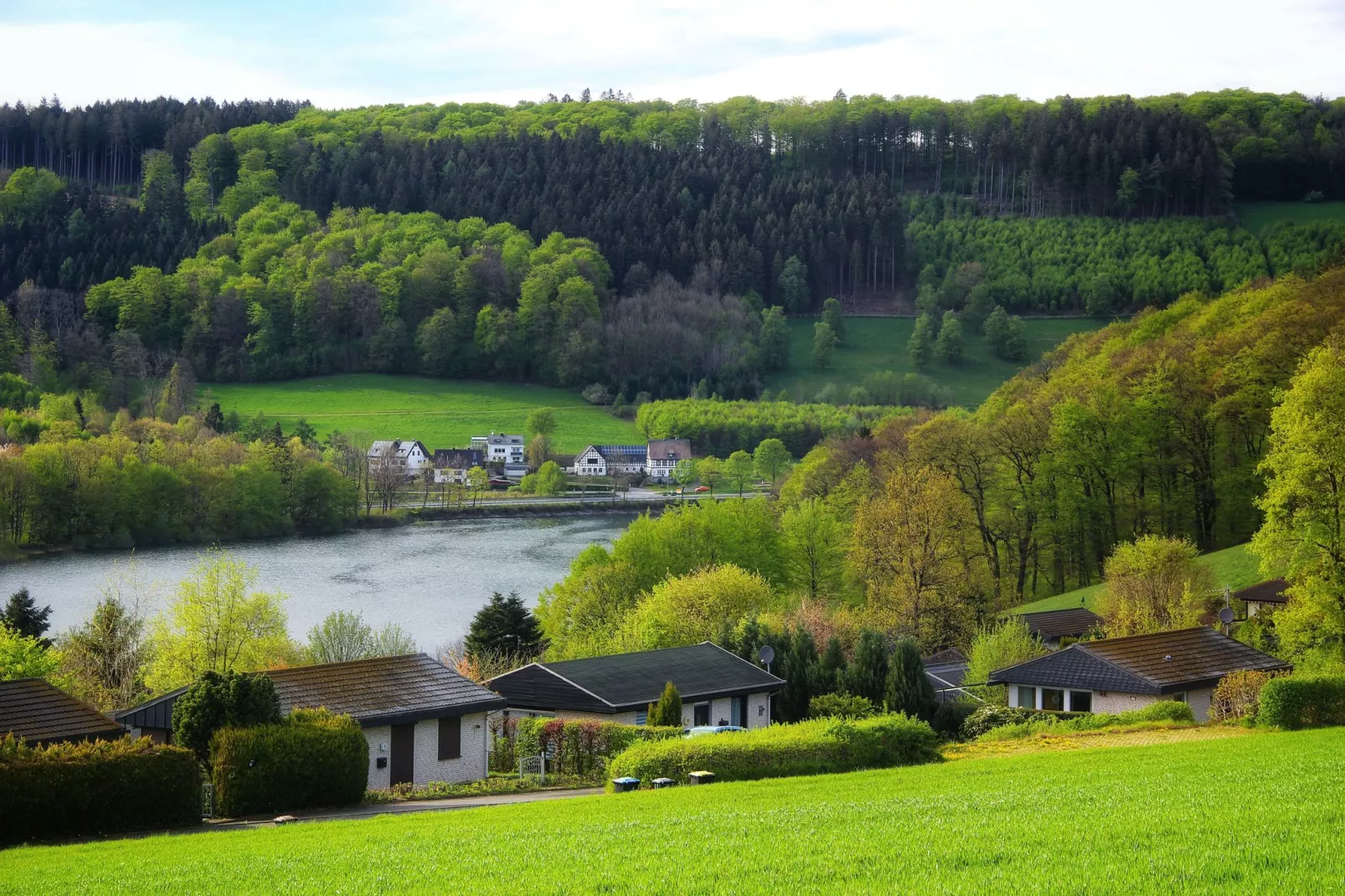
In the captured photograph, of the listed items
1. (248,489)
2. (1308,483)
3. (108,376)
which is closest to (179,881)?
(1308,483)

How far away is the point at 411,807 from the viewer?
1883 centimetres

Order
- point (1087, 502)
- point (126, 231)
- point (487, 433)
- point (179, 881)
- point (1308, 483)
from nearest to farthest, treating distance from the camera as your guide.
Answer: point (179, 881)
point (1308, 483)
point (1087, 502)
point (487, 433)
point (126, 231)

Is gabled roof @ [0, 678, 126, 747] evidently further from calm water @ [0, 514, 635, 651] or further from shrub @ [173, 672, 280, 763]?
calm water @ [0, 514, 635, 651]

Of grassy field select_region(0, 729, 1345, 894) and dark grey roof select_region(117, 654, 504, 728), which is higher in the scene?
grassy field select_region(0, 729, 1345, 894)

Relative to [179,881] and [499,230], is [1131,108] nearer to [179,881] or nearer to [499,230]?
[499,230]

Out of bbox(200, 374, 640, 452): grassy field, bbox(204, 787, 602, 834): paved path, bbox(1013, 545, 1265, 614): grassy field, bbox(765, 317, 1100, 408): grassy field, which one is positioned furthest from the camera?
bbox(765, 317, 1100, 408): grassy field

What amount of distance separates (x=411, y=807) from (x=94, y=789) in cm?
439

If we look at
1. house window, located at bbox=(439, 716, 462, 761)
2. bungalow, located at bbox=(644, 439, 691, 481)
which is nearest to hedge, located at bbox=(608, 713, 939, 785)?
house window, located at bbox=(439, 716, 462, 761)

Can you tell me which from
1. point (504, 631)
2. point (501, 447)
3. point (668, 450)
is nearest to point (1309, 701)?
→ point (504, 631)

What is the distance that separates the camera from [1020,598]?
4941cm

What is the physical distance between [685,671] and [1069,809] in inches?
686

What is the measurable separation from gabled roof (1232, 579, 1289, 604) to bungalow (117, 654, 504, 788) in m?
22.6

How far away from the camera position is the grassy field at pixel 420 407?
111 m

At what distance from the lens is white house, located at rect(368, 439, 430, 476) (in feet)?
331
